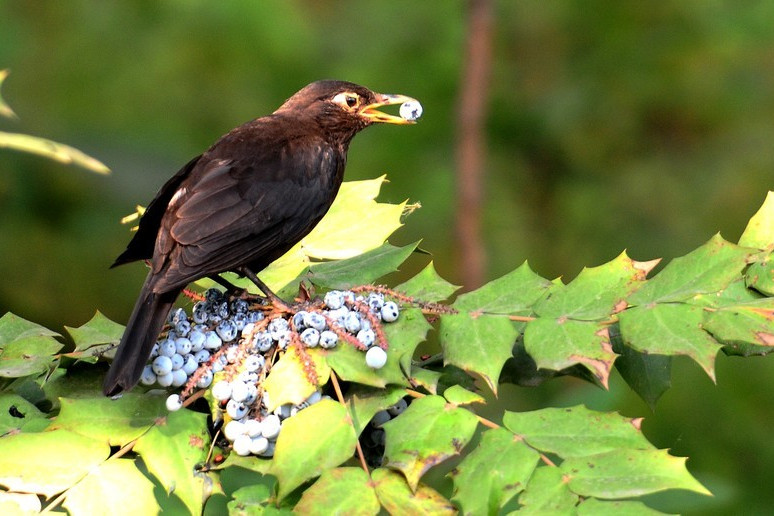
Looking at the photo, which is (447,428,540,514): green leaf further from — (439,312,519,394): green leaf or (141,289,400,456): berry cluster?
(141,289,400,456): berry cluster

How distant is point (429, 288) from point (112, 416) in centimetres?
68

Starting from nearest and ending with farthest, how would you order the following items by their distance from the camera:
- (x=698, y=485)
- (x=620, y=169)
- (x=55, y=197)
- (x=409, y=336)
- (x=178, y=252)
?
(x=698, y=485) → (x=409, y=336) → (x=178, y=252) → (x=55, y=197) → (x=620, y=169)

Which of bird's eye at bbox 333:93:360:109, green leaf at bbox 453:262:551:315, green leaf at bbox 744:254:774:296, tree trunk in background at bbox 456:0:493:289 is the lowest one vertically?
tree trunk in background at bbox 456:0:493:289

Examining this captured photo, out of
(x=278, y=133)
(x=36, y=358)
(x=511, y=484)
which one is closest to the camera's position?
(x=511, y=484)

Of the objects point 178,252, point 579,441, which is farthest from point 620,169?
point 579,441

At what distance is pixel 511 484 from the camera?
1.71 meters

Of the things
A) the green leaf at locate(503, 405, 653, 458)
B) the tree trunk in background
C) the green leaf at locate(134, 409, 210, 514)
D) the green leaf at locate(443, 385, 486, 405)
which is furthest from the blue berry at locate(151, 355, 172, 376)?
the tree trunk in background

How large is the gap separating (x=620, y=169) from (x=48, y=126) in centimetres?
299

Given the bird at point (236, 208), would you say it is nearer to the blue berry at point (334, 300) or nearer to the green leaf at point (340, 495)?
the blue berry at point (334, 300)

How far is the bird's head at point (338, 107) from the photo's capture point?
3354 mm

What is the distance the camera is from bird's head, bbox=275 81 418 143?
3354 millimetres

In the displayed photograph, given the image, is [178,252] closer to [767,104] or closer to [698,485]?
[698,485]

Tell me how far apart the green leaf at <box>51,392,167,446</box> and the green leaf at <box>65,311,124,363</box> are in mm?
164

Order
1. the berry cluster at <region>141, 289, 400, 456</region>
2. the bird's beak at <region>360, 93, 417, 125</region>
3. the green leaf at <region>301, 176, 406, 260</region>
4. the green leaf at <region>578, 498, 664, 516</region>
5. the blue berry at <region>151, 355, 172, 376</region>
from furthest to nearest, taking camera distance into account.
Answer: the bird's beak at <region>360, 93, 417, 125</region> → the green leaf at <region>301, 176, 406, 260</region> → the blue berry at <region>151, 355, 172, 376</region> → the berry cluster at <region>141, 289, 400, 456</region> → the green leaf at <region>578, 498, 664, 516</region>
